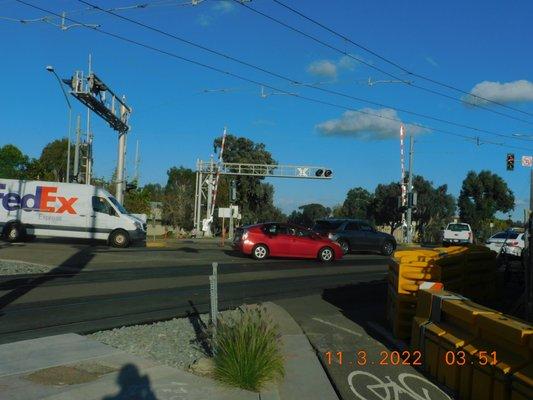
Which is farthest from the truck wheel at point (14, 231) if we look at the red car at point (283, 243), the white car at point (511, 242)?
the white car at point (511, 242)

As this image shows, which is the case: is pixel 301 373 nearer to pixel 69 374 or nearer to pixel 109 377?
pixel 109 377

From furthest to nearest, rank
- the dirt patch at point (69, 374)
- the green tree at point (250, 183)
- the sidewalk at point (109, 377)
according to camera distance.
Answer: the green tree at point (250, 183) < the dirt patch at point (69, 374) < the sidewalk at point (109, 377)

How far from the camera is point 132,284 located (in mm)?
13727

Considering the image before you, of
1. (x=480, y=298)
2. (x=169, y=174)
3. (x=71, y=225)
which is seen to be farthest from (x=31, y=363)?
(x=169, y=174)

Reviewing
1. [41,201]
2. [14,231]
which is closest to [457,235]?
[41,201]

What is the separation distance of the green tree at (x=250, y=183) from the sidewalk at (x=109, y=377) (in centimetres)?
6217

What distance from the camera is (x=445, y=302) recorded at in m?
6.48

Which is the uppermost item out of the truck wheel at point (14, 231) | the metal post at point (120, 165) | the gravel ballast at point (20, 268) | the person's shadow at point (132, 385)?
the metal post at point (120, 165)

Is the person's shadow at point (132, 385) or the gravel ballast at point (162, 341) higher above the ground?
the person's shadow at point (132, 385)

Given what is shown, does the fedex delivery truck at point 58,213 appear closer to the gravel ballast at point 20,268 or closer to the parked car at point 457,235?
the gravel ballast at point 20,268

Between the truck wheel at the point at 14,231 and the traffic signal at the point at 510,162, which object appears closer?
the truck wheel at the point at 14,231

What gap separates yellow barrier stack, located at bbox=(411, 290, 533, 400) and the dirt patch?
3417mm

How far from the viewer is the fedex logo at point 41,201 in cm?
2505

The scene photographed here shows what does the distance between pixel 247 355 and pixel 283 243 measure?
1645cm
